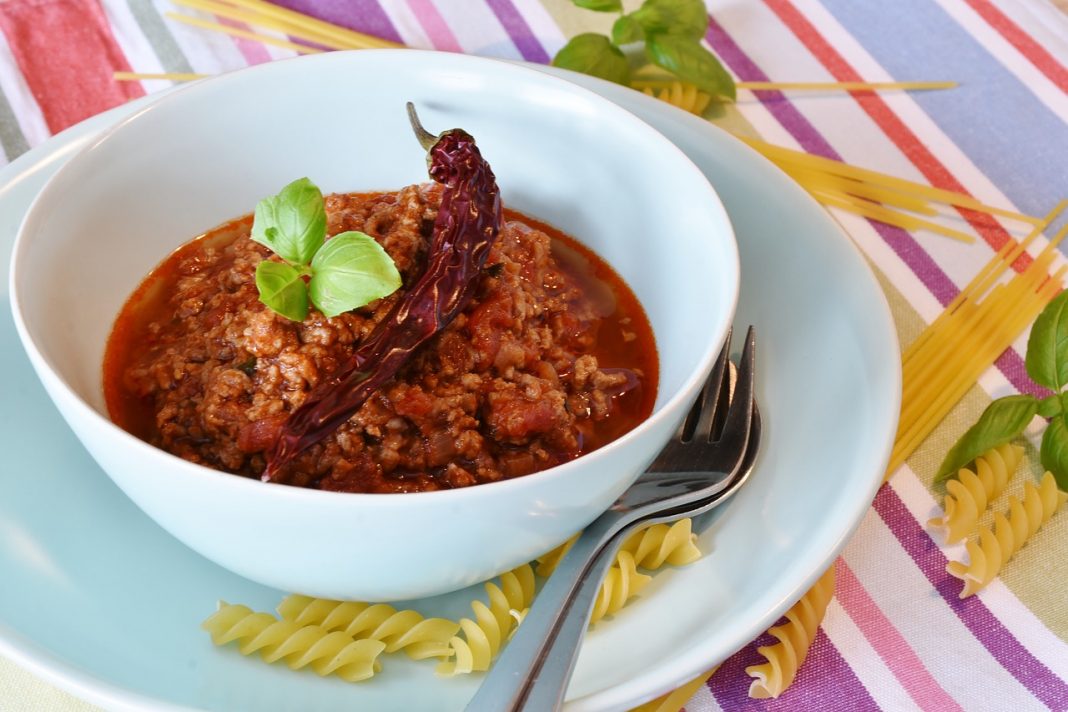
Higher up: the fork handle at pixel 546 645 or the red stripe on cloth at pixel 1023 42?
the red stripe on cloth at pixel 1023 42

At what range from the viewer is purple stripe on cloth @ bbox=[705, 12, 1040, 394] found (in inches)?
176

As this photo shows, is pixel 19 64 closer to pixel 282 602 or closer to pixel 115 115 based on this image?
pixel 115 115

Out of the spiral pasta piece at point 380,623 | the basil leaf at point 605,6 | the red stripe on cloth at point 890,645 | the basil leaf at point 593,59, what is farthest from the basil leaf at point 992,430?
the basil leaf at point 605,6

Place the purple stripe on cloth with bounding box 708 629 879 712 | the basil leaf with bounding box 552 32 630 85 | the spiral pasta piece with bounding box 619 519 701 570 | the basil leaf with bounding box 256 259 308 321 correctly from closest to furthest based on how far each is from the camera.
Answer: the basil leaf with bounding box 256 259 308 321
the spiral pasta piece with bounding box 619 519 701 570
the purple stripe on cloth with bounding box 708 629 879 712
the basil leaf with bounding box 552 32 630 85

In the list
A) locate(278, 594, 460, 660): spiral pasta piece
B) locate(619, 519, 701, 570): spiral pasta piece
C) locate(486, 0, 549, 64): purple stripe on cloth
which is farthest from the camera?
locate(486, 0, 549, 64): purple stripe on cloth

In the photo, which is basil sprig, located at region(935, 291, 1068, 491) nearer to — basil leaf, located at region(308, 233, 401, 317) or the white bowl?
the white bowl

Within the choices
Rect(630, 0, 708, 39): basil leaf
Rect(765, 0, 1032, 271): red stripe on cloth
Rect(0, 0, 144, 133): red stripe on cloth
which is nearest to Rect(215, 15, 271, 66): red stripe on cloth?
Rect(0, 0, 144, 133): red stripe on cloth

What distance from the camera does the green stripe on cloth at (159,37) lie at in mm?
5465

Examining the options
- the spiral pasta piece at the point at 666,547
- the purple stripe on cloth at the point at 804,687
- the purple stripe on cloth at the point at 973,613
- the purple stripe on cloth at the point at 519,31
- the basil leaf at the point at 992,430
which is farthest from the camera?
the purple stripe on cloth at the point at 519,31

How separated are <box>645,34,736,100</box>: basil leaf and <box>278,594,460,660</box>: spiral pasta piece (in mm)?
3110

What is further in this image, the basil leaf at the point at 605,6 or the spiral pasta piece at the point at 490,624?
the basil leaf at the point at 605,6

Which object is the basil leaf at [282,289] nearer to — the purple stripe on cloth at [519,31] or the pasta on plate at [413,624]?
the pasta on plate at [413,624]

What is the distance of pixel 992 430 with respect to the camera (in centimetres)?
394

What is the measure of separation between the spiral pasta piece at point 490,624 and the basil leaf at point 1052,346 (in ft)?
7.08
